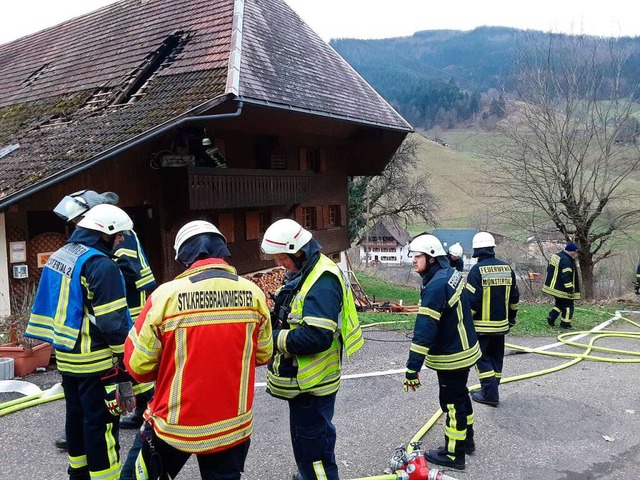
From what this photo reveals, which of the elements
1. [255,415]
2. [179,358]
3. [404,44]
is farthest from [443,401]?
[404,44]

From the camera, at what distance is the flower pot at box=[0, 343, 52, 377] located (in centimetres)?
646

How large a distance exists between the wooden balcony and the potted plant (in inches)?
192

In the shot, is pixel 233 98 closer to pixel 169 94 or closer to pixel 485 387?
pixel 169 94

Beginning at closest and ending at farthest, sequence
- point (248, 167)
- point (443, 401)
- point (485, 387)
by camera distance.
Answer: point (443, 401), point (485, 387), point (248, 167)

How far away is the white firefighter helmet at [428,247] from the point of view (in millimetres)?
4473

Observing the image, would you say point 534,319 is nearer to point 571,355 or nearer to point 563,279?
point 563,279

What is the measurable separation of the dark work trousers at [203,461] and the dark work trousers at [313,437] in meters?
0.62

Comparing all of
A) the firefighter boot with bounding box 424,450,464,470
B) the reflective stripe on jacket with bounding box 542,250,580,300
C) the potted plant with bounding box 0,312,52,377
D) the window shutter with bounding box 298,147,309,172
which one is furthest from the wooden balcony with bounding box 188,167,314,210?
the firefighter boot with bounding box 424,450,464,470

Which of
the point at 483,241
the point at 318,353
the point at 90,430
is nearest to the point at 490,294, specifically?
the point at 483,241

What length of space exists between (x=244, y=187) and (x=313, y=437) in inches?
391

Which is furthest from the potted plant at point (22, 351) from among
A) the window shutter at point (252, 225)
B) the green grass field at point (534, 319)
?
the window shutter at point (252, 225)

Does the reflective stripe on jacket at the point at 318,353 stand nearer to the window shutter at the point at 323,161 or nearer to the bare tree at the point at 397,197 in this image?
the window shutter at the point at 323,161

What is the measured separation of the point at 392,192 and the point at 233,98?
25.4 metres

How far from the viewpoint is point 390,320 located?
11023 millimetres
